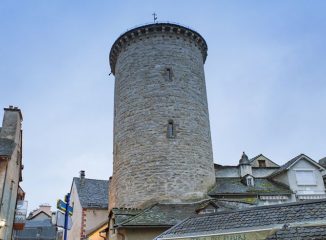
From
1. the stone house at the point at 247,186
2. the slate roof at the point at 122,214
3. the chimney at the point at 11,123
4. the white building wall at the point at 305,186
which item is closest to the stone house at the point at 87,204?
the slate roof at the point at 122,214

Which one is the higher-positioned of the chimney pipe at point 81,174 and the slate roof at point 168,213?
the chimney pipe at point 81,174

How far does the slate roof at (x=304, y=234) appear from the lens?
8.53 m

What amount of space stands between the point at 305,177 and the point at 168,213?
1096 cm

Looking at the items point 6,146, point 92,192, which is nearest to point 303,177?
point 6,146

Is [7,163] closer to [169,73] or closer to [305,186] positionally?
[169,73]

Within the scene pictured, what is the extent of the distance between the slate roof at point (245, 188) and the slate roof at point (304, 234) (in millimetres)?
10763

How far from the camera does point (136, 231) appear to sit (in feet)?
50.8

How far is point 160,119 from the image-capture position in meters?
20.4

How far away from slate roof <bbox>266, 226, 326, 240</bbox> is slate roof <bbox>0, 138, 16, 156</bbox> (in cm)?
1222

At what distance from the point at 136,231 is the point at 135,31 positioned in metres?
12.9

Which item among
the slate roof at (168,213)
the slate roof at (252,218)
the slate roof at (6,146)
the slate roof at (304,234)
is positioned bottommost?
the slate roof at (304,234)

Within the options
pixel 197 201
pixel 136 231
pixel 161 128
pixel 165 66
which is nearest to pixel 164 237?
pixel 136 231

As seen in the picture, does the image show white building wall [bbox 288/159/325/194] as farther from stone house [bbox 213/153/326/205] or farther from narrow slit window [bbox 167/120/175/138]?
narrow slit window [bbox 167/120/175/138]

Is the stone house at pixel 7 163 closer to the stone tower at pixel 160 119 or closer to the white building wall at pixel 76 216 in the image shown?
the stone tower at pixel 160 119
